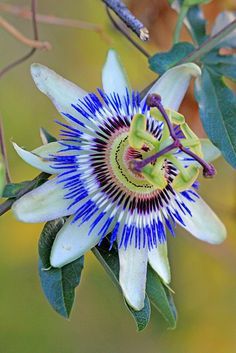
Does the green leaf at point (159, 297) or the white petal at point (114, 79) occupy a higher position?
the white petal at point (114, 79)

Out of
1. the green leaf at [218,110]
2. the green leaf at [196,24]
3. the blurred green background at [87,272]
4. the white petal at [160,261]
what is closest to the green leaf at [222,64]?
the green leaf at [218,110]

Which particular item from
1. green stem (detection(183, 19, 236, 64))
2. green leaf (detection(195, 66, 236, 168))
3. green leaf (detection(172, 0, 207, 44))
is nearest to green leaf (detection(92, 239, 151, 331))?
green leaf (detection(195, 66, 236, 168))

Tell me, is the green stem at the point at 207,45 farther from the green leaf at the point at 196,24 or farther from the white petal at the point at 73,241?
the white petal at the point at 73,241

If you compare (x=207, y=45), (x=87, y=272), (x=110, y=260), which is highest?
(x=207, y=45)

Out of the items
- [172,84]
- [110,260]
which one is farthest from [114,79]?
[110,260]

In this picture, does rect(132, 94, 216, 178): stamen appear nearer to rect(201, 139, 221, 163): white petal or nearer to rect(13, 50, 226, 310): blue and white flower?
rect(13, 50, 226, 310): blue and white flower

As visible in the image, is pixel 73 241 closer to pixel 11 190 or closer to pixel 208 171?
pixel 11 190
